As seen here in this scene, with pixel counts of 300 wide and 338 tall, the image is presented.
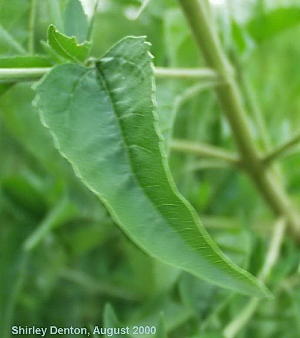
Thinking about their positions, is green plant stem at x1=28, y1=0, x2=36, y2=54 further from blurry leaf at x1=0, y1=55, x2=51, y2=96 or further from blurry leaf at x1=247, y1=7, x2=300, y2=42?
blurry leaf at x1=247, y1=7, x2=300, y2=42

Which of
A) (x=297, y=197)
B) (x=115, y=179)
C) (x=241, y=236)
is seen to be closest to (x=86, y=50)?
(x=115, y=179)

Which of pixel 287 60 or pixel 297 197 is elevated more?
pixel 287 60

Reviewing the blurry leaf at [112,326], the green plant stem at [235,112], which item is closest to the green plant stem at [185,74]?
the green plant stem at [235,112]

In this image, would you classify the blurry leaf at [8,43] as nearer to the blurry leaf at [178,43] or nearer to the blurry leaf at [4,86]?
the blurry leaf at [4,86]

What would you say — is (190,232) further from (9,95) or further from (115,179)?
(9,95)

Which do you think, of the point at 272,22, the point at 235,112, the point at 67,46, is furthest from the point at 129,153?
the point at 272,22

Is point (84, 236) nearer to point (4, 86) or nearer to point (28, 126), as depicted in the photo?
point (28, 126)

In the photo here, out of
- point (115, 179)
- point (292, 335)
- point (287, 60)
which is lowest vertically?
point (292, 335)
